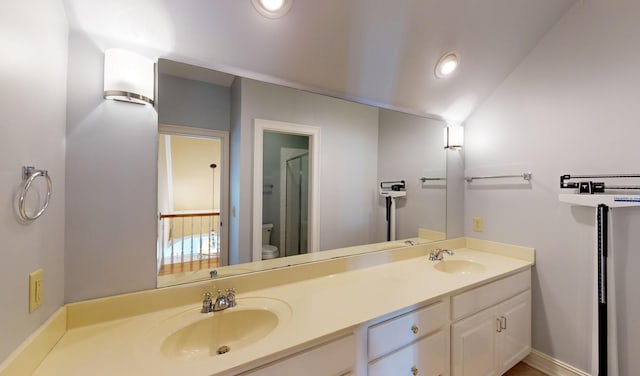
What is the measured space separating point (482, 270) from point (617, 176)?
3.09ft

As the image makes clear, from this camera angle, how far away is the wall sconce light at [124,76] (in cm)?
103

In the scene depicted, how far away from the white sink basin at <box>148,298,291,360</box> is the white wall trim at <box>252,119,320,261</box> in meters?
0.36

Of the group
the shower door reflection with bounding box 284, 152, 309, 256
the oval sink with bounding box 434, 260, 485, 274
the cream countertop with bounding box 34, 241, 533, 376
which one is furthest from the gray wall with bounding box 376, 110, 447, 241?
the shower door reflection with bounding box 284, 152, 309, 256

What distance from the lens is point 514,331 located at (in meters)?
1.80

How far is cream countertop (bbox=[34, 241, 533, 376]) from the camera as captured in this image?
80 centimetres

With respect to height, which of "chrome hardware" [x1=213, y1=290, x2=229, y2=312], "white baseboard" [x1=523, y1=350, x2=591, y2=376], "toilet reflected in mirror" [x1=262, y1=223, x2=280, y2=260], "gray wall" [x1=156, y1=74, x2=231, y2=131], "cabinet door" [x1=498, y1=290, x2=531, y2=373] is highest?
"gray wall" [x1=156, y1=74, x2=231, y2=131]

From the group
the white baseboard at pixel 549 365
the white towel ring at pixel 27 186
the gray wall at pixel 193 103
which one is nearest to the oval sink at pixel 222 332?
→ the white towel ring at pixel 27 186

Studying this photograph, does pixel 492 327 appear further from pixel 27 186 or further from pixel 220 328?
pixel 27 186

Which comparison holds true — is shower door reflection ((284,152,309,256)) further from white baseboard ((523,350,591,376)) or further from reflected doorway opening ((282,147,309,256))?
white baseboard ((523,350,591,376))

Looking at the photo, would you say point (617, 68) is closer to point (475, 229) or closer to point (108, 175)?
point (475, 229)

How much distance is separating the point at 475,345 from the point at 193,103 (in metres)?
2.11

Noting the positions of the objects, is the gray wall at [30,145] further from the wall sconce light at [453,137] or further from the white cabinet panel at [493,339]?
the wall sconce light at [453,137]

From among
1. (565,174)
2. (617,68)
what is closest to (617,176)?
(565,174)

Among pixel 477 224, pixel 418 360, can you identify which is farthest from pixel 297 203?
pixel 477 224
